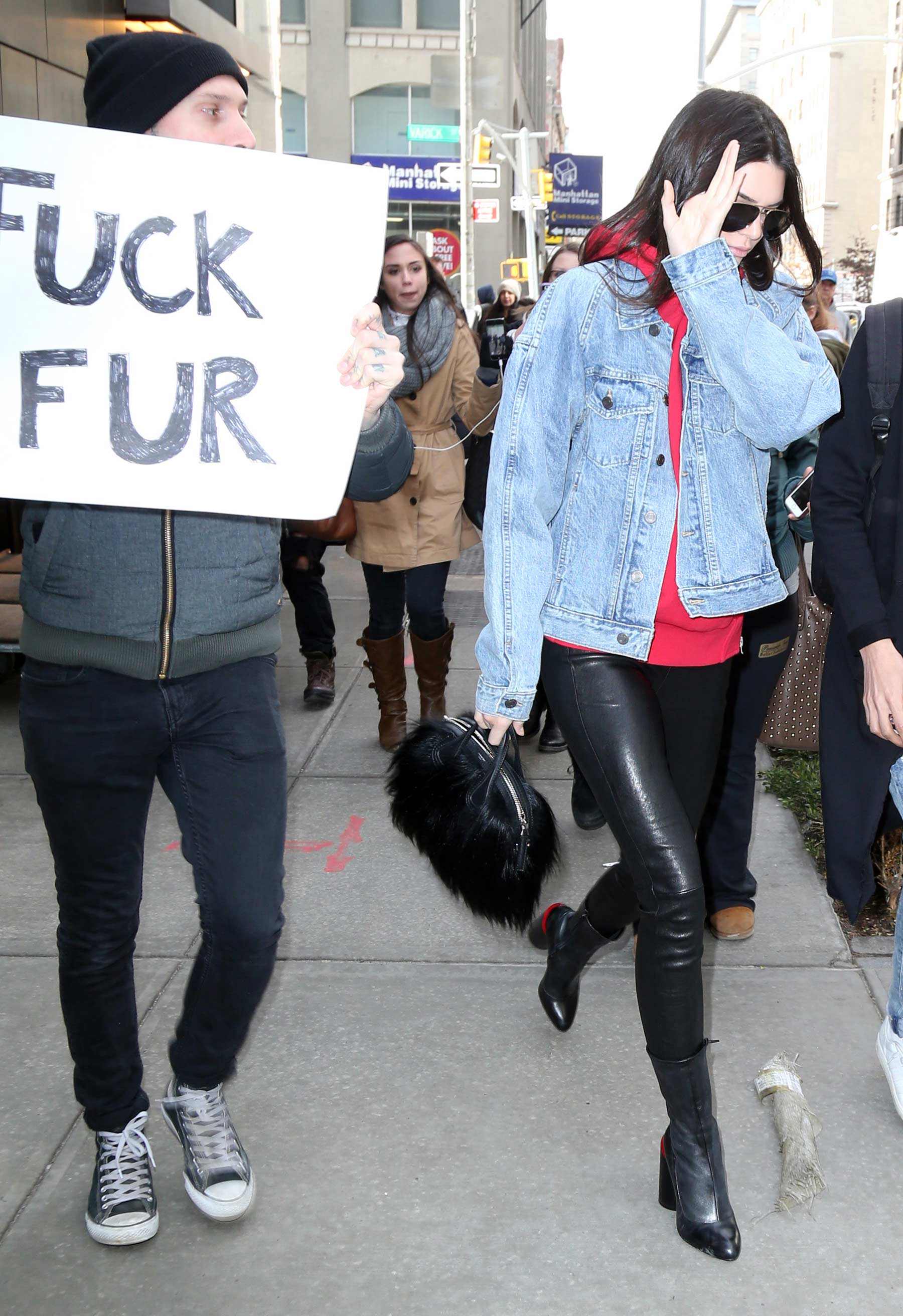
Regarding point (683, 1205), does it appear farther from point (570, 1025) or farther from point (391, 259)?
point (391, 259)

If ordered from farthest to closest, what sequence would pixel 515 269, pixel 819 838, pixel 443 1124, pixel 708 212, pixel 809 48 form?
pixel 515 269
pixel 809 48
pixel 819 838
pixel 443 1124
pixel 708 212

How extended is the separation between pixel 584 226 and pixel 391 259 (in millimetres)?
44774

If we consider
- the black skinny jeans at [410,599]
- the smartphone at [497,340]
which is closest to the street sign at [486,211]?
the smartphone at [497,340]

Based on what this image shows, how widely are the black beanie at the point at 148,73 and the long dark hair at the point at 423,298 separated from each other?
10.4 ft

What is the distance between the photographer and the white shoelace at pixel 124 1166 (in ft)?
8.34

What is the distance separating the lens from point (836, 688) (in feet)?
10.0

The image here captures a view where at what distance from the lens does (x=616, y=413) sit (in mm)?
2514

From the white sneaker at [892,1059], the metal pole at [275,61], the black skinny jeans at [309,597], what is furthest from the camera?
the metal pole at [275,61]

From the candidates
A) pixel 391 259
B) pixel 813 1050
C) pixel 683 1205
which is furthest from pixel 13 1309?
pixel 391 259

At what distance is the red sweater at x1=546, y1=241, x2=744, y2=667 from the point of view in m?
2.53

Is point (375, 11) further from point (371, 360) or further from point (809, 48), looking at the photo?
point (371, 360)

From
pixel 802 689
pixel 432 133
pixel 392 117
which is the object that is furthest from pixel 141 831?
pixel 392 117

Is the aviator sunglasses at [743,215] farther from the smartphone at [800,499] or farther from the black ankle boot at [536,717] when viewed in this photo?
the black ankle boot at [536,717]

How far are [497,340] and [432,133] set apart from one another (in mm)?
27985
